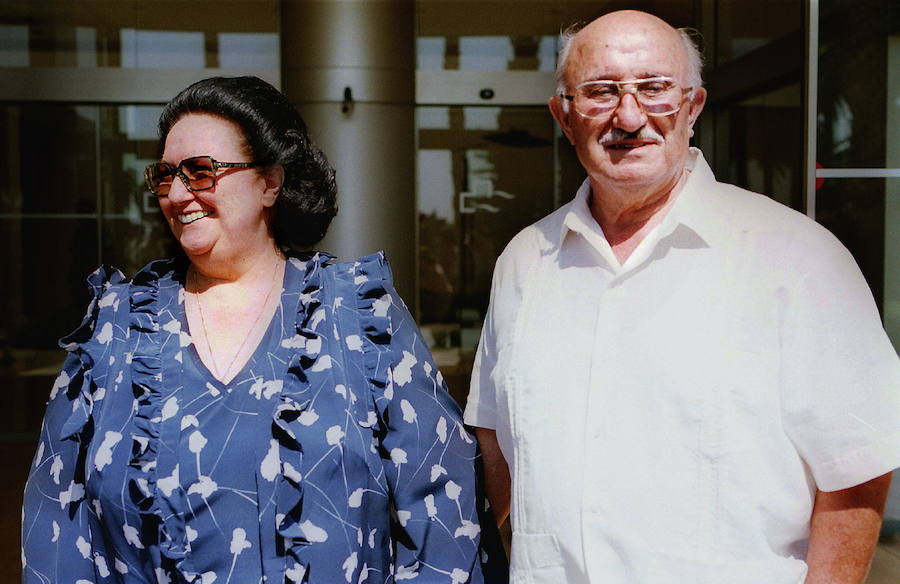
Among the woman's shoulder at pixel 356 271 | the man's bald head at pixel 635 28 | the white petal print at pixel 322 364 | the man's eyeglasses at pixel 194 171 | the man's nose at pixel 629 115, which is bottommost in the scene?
the white petal print at pixel 322 364

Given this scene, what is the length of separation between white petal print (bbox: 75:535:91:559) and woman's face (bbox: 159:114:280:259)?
66 cm

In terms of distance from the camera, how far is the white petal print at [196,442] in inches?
73.7

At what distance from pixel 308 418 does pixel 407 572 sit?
43cm

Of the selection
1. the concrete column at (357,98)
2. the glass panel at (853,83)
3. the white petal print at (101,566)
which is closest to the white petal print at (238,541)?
the white petal print at (101,566)

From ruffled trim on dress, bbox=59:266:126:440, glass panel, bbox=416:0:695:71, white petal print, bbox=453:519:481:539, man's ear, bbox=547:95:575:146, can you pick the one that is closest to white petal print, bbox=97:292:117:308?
ruffled trim on dress, bbox=59:266:126:440

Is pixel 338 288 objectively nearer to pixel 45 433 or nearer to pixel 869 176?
pixel 45 433

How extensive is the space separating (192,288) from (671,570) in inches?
48.9

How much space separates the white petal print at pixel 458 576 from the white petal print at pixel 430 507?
132mm

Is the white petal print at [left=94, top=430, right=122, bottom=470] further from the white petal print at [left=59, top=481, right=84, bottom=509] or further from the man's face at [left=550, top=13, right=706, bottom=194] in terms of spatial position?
the man's face at [left=550, top=13, right=706, bottom=194]

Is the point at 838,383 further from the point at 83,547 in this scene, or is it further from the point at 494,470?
the point at 83,547

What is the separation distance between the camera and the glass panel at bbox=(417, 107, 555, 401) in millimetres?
10828

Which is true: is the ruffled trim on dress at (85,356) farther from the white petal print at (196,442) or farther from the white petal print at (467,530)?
the white petal print at (467,530)

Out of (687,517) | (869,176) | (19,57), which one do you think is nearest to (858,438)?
(687,517)

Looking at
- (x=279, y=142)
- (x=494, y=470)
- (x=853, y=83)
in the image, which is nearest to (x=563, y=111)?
(x=279, y=142)
